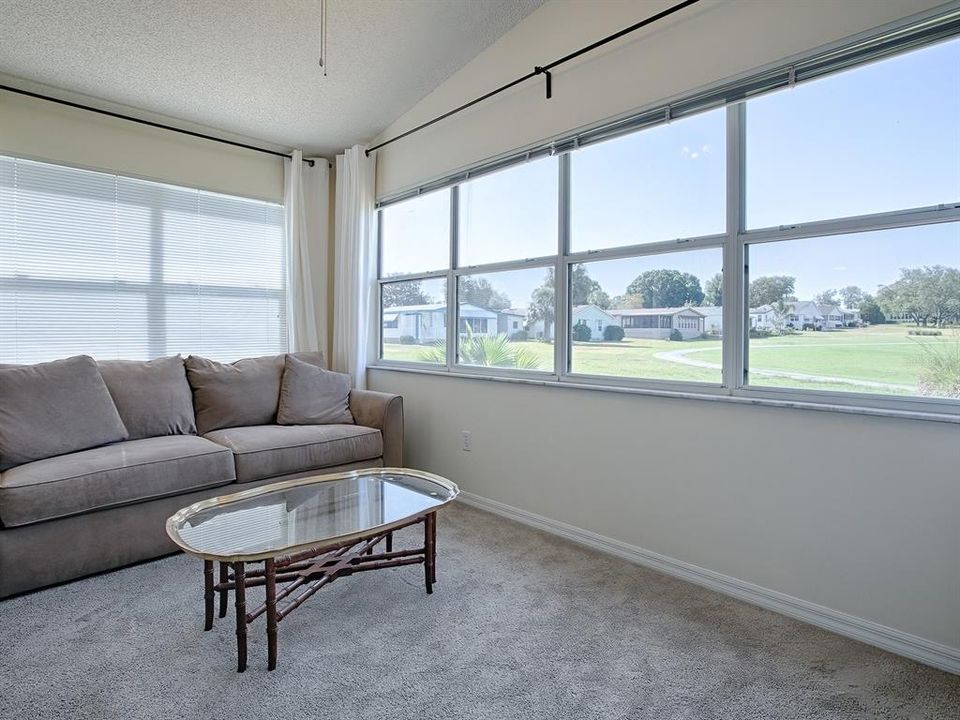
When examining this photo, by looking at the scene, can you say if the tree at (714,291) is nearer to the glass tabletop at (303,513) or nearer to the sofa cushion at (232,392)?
the glass tabletop at (303,513)

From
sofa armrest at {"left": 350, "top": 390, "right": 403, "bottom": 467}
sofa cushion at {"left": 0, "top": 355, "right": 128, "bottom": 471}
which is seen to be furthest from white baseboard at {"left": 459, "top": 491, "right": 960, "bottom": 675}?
sofa cushion at {"left": 0, "top": 355, "right": 128, "bottom": 471}

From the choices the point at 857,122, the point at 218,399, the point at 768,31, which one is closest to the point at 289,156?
the point at 218,399

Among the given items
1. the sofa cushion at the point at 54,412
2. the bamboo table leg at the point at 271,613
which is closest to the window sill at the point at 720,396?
the bamboo table leg at the point at 271,613

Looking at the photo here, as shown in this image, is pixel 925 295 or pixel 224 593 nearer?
pixel 925 295

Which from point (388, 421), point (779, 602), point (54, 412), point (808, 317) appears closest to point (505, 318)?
point (388, 421)

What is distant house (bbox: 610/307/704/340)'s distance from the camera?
2.42 metres

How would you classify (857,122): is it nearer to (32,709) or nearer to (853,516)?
(853,516)

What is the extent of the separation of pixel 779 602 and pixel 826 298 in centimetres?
120

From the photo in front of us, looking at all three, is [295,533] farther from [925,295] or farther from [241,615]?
[925,295]

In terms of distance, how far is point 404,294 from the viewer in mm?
4148

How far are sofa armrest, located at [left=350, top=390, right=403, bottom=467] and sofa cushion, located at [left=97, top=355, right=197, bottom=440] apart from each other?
1040 millimetres

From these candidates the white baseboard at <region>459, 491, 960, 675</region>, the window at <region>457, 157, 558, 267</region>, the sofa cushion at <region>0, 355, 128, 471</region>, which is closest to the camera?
the white baseboard at <region>459, 491, 960, 675</region>

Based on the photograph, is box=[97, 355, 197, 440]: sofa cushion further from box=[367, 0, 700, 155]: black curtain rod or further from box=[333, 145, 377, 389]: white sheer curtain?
box=[367, 0, 700, 155]: black curtain rod

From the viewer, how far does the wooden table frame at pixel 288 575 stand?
65.4 inches
